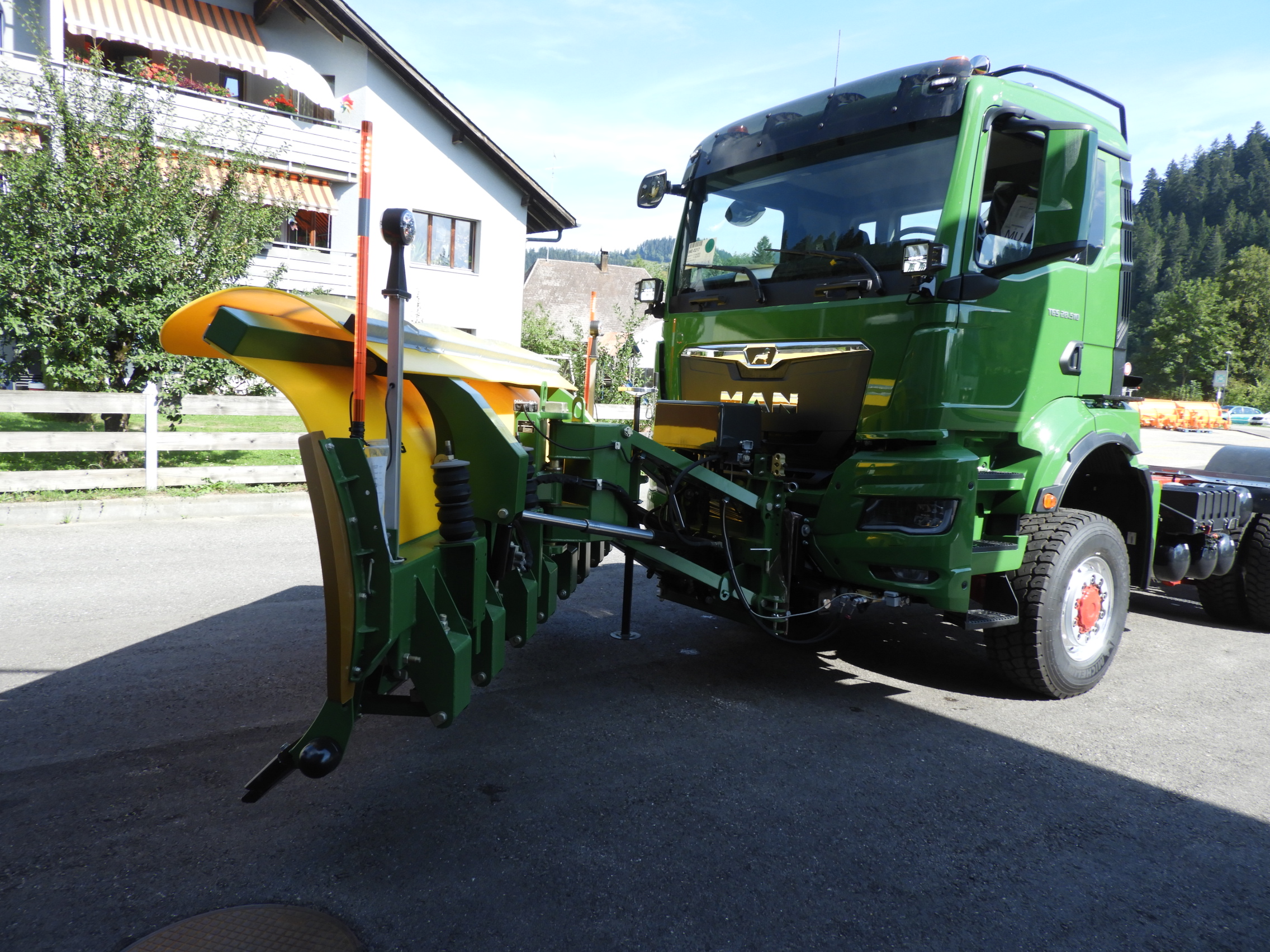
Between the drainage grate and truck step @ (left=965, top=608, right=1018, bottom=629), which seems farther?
truck step @ (left=965, top=608, right=1018, bottom=629)

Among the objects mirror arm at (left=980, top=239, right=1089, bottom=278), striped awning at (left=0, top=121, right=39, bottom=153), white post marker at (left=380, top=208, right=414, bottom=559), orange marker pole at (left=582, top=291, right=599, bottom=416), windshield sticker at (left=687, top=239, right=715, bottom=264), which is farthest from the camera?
striped awning at (left=0, top=121, right=39, bottom=153)

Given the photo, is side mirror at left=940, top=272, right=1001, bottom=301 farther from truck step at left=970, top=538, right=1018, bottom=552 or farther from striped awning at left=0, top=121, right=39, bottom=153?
striped awning at left=0, top=121, right=39, bottom=153

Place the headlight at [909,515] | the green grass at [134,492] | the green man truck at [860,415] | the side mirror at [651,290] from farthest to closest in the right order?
the green grass at [134,492] → the side mirror at [651,290] → the headlight at [909,515] → the green man truck at [860,415]

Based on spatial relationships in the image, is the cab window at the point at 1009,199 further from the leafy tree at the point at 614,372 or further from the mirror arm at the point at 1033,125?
the leafy tree at the point at 614,372

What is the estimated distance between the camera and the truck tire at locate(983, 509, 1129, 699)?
4340mm

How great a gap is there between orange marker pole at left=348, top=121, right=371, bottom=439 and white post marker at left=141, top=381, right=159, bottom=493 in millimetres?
7776

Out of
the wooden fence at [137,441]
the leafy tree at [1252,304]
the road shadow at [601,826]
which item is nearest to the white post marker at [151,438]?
the wooden fence at [137,441]

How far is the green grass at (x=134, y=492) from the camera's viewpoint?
8.52 meters

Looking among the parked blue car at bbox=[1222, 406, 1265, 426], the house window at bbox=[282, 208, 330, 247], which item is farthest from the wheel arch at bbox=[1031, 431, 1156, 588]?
the parked blue car at bbox=[1222, 406, 1265, 426]

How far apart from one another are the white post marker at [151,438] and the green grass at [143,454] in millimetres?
527

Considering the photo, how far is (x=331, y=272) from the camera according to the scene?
19.6m

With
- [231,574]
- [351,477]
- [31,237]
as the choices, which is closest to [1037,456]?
[351,477]

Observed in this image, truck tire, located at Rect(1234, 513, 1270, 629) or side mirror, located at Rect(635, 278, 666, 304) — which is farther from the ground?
side mirror, located at Rect(635, 278, 666, 304)

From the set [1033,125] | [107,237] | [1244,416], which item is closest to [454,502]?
[1033,125]
